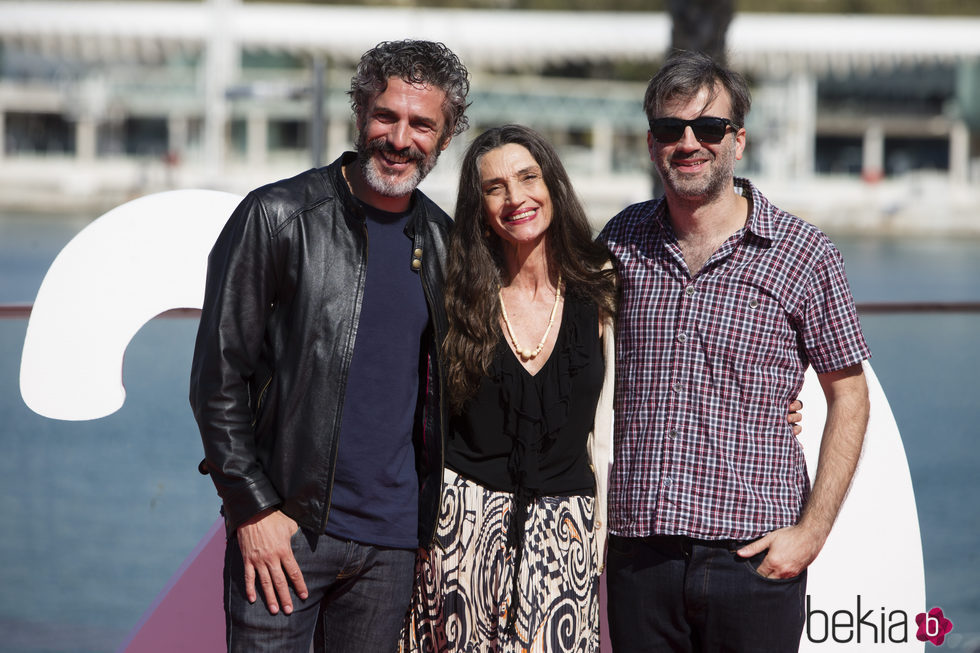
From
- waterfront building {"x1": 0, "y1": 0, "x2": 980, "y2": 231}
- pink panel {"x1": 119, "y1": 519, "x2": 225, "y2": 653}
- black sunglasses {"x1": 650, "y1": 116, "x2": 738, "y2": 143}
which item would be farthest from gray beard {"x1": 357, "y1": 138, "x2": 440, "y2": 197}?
waterfront building {"x1": 0, "y1": 0, "x2": 980, "y2": 231}

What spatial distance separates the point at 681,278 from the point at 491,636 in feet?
3.38

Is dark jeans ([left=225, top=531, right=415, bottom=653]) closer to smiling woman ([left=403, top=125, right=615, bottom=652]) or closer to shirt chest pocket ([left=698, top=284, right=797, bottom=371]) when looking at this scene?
smiling woman ([left=403, top=125, right=615, bottom=652])

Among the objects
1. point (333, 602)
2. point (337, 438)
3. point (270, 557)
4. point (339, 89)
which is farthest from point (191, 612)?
point (339, 89)

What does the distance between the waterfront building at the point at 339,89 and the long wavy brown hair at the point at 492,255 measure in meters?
28.3

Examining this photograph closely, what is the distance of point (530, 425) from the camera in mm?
2715

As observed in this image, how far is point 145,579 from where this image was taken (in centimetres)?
611

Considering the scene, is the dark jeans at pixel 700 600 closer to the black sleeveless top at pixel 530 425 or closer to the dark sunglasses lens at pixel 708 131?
the black sleeveless top at pixel 530 425

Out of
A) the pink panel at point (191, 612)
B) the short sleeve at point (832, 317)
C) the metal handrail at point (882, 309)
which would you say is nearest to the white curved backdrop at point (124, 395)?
the pink panel at point (191, 612)

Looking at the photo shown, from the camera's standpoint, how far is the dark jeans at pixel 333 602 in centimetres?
→ 264

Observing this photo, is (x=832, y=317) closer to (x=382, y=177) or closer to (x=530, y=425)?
(x=530, y=425)

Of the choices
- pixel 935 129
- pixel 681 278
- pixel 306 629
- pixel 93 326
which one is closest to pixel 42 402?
pixel 93 326

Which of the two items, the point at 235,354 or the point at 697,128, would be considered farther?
the point at 697,128

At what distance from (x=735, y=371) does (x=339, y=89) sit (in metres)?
33.3

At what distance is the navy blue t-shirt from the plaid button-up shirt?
1.90 ft
